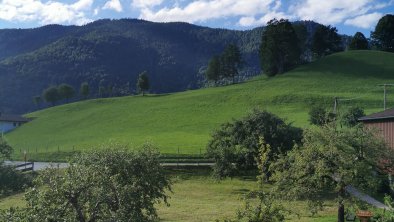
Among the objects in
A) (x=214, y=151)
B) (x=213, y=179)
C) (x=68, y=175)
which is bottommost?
(x=213, y=179)

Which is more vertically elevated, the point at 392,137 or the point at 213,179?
the point at 392,137

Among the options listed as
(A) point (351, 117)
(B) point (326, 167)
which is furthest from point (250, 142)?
(A) point (351, 117)

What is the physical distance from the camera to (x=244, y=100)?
287 ft

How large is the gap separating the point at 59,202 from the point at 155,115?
7185 cm

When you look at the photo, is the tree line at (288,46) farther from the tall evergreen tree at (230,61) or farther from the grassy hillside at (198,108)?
the grassy hillside at (198,108)

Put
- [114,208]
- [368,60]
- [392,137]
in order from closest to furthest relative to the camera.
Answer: [114,208] < [392,137] < [368,60]

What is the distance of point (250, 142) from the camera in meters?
42.3

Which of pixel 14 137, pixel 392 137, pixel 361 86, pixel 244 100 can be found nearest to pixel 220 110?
pixel 244 100

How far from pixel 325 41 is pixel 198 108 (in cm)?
5883

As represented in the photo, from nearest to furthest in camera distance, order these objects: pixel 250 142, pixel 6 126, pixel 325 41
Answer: pixel 250 142 → pixel 6 126 → pixel 325 41

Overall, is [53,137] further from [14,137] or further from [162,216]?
[162,216]

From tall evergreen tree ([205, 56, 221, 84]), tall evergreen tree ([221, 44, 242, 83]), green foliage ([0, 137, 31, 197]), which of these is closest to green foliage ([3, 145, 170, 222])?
green foliage ([0, 137, 31, 197])

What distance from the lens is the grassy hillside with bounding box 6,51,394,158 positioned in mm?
68688

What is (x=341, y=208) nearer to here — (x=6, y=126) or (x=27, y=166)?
(x=27, y=166)
